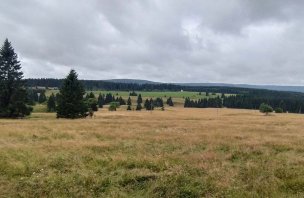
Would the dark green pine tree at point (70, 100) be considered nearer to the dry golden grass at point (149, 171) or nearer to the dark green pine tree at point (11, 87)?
the dark green pine tree at point (11, 87)

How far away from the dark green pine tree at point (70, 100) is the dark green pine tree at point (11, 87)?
5.36m

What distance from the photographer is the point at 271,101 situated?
19812 cm

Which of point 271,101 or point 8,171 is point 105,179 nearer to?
point 8,171

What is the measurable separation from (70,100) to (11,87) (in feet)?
33.1

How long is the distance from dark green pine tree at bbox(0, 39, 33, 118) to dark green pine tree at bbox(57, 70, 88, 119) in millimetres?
5356

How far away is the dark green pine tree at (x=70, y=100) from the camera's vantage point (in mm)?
64625

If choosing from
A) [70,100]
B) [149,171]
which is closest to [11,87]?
[70,100]

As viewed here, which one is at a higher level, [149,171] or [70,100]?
[149,171]

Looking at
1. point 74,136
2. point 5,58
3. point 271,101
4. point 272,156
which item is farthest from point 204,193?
point 271,101

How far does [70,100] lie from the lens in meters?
65.3

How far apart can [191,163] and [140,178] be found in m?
2.59

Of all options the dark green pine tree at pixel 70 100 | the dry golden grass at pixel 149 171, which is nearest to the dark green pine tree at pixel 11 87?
the dark green pine tree at pixel 70 100

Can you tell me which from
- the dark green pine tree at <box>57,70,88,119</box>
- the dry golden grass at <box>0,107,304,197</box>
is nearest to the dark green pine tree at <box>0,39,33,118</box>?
the dark green pine tree at <box>57,70,88,119</box>

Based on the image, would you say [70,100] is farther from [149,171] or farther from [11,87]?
[149,171]
